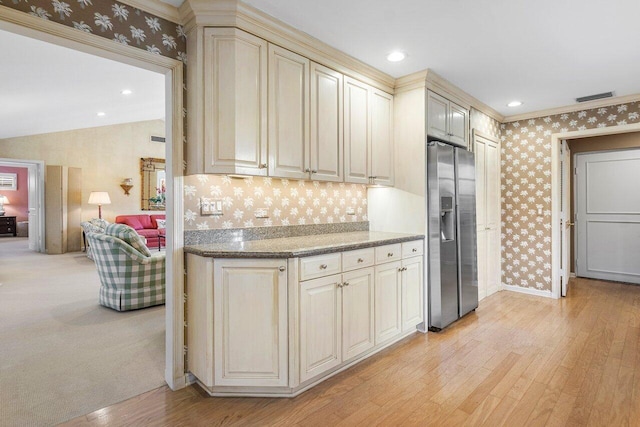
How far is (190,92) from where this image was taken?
228 centimetres

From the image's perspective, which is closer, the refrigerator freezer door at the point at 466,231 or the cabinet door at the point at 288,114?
the cabinet door at the point at 288,114

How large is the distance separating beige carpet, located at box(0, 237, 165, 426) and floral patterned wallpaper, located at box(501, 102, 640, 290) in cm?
451

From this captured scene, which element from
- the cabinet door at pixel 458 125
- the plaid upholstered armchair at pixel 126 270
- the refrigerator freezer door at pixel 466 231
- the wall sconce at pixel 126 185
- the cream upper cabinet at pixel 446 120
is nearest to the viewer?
the cream upper cabinet at pixel 446 120

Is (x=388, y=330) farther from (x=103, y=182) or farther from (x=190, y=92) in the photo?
(x=103, y=182)

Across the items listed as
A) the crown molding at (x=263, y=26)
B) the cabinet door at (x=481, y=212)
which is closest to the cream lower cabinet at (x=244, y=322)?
the crown molding at (x=263, y=26)

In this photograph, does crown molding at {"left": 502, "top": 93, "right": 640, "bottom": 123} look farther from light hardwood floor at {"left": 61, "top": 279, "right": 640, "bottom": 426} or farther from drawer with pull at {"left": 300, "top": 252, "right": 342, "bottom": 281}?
drawer with pull at {"left": 300, "top": 252, "right": 342, "bottom": 281}

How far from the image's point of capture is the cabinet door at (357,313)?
2.46 metres

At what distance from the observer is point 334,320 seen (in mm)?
2387

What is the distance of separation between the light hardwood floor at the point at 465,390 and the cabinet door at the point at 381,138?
5.15ft

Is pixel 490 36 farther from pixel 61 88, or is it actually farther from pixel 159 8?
pixel 61 88

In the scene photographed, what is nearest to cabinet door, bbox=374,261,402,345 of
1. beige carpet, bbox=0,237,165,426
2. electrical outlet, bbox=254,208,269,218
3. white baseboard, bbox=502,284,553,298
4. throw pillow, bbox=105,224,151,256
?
electrical outlet, bbox=254,208,269,218

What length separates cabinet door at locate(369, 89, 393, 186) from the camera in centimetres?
326

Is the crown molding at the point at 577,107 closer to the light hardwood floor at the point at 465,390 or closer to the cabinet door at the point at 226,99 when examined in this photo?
the light hardwood floor at the point at 465,390

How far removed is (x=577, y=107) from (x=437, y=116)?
223 cm
